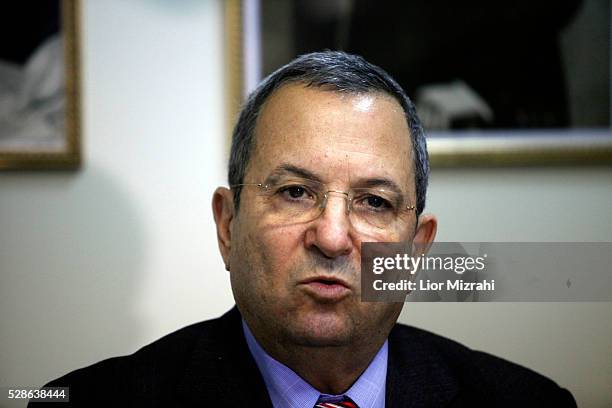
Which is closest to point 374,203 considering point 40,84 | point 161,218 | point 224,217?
point 224,217

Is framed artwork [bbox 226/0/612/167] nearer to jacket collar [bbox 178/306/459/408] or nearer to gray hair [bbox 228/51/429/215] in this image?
gray hair [bbox 228/51/429/215]

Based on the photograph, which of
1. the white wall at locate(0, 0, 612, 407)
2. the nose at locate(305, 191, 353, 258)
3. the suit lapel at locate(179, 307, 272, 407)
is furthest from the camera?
the white wall at locate(0, 0, 612, 407)

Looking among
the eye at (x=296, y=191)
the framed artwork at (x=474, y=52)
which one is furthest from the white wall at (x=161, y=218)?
the eye at (x=296, y=191)

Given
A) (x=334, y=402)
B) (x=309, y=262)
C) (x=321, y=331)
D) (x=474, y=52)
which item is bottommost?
(x=334, y=402)

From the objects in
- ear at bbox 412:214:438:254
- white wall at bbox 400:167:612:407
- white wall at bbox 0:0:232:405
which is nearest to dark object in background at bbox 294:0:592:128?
white wall at bbox 400:167:612:407

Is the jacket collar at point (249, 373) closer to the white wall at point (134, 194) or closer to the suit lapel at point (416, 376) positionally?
the suit lapel at point (416, 376)

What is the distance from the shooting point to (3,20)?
169 centimetres

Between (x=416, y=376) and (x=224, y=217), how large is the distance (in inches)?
19.6

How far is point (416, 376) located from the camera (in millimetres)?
1276

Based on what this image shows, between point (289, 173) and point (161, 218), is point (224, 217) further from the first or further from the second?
point (161, 218)

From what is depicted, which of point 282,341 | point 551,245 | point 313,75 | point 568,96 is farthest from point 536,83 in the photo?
point 282,341

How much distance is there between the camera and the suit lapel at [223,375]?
1147mm

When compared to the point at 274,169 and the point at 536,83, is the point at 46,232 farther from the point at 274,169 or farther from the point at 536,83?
the point at 536,83

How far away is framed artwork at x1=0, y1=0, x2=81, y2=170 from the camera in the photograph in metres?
1.64
